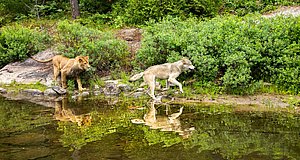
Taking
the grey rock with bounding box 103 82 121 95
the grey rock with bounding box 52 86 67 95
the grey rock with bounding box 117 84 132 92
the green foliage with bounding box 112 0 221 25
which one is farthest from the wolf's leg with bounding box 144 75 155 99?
the green foliage with bounding box 112 0 221 25

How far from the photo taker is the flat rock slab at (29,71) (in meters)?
15.9

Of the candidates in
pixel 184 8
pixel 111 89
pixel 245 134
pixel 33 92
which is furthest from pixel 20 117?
→ pixel 184 8

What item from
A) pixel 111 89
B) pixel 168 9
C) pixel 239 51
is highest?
pixel 168 9

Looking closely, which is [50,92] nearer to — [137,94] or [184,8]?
[137,94]

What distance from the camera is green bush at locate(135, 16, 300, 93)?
12.5 meters

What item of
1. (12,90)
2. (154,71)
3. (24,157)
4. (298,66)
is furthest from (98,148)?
(12,90)

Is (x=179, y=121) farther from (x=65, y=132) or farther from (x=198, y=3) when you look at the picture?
(x=198, y=3)

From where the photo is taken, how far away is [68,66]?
14.7 metres

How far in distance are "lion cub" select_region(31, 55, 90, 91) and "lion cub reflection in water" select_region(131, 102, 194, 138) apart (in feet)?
13.4

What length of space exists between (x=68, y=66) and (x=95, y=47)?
1173mm

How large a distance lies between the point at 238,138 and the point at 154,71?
4.66 meters

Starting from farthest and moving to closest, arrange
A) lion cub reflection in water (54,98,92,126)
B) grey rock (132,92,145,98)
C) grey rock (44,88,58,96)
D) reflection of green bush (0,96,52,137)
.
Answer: grey rock (44,88,58,96)
grey rock (132,92,145,98)
lion cub reflection in water (54,98,92,126)
reflection of green bush (0,96,52,137)

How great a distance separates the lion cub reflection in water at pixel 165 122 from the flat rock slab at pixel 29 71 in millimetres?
5928

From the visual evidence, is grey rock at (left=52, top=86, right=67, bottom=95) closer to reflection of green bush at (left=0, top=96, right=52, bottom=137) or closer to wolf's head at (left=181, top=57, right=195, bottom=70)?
reflection of green bush at (left=0, top=96, right=52, bottom=137)
